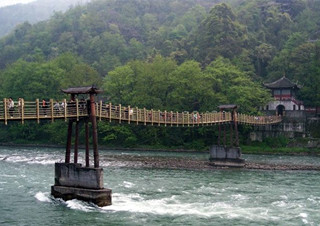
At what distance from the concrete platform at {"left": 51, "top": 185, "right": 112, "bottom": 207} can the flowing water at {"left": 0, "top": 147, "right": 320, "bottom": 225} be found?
446mm

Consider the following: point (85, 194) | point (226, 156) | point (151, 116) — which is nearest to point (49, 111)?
point (85, 194)

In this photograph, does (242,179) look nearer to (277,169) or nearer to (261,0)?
(277,169)

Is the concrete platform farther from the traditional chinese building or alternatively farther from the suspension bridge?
the traditional chinese building

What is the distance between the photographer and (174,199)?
1289 inches

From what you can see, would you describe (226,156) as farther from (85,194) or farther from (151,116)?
(85,194)

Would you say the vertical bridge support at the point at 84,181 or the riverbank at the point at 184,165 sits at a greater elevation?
the vertical bridge support at the point at 84,181

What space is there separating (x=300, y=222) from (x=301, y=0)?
429ft

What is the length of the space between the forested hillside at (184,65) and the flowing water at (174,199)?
3426 centimetres

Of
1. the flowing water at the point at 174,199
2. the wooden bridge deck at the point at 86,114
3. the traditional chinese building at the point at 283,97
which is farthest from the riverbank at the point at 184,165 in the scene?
the traditional chinese building at the point at 283,97

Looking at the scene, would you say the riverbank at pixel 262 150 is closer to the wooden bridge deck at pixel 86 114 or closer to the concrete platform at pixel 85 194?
the wooden bridge deck at pixel 86 114

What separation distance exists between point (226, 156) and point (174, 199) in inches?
968

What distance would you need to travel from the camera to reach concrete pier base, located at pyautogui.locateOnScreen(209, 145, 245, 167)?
55312 mm

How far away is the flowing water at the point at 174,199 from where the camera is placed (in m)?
27.0

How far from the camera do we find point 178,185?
3912 centimetres
